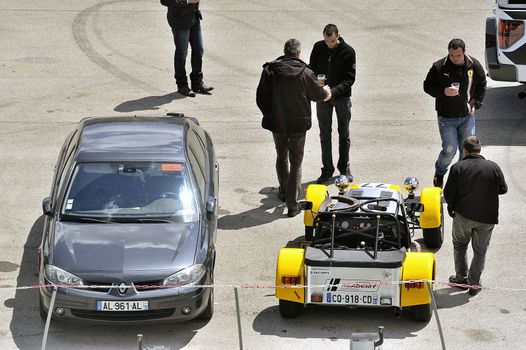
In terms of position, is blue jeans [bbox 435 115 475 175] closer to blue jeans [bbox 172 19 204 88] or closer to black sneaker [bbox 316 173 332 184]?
black sneaker [bbox 316 173 332 184]

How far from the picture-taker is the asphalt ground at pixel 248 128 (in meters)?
10.2

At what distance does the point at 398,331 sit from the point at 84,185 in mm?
3525

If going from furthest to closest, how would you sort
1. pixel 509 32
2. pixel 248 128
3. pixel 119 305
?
pixel 248 128 < pixel 509 32 < pixel 119 305

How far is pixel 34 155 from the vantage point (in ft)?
49.3

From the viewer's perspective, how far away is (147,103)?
1725cm

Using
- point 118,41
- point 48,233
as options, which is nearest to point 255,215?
point 48,233

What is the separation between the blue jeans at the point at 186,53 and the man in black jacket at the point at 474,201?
24.7 ft

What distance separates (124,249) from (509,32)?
8.15 m

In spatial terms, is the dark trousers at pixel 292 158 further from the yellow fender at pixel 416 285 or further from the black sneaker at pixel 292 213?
the yellow fender at pixel 416 285

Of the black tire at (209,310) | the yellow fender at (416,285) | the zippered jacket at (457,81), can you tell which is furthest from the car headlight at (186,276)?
the zippered jacket at (457,81)

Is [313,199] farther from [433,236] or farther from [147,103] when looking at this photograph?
[147,103]

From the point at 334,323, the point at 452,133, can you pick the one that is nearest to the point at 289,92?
the point at 452,133

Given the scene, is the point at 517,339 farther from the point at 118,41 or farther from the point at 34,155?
the point at 118,41

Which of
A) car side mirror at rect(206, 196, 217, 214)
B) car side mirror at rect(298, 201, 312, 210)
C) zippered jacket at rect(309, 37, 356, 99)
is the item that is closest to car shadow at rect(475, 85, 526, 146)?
zippered jacket at rect(309, 37, 356, 99)
